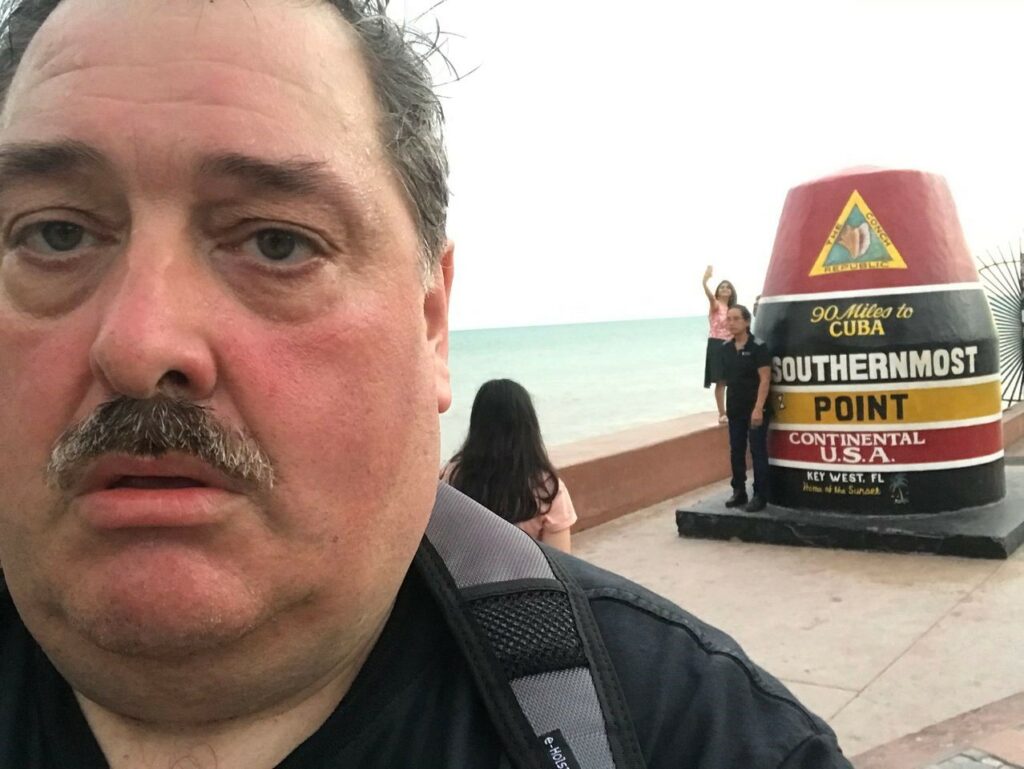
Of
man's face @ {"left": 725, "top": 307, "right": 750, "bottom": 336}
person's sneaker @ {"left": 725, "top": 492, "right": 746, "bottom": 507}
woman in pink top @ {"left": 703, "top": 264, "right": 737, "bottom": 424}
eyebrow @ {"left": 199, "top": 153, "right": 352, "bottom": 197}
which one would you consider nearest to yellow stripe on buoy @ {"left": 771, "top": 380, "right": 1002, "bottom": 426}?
man's face @ {"left": 725, "top": 307, "right": 750, "bottom": 336}

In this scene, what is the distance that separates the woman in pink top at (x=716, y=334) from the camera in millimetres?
9344

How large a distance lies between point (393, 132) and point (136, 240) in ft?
1.51

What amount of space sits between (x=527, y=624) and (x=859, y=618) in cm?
420

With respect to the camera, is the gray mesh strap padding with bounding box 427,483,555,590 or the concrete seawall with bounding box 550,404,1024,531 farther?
the concrete seawall with bounding box 550,404,1024,531

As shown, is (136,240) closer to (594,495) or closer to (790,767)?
(790,767)

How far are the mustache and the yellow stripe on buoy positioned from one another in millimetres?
6031

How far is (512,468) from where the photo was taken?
4.29 m

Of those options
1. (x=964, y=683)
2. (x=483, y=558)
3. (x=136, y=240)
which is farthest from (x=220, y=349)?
(x=964, y=683)

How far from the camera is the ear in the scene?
1.57 metres

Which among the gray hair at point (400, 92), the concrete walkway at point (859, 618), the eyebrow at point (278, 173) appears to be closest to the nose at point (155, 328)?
the eyebrow at point (278, 173)

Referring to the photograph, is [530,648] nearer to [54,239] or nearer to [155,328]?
[155,328]

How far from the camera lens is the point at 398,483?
1.33m

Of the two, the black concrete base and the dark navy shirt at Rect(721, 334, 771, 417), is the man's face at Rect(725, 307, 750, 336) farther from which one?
the black concrete base

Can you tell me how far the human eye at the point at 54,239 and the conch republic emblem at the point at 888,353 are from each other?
6.03 metres
